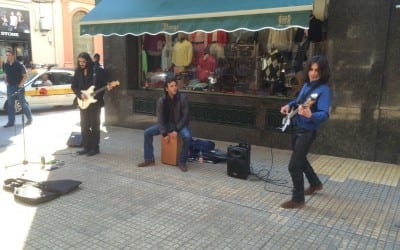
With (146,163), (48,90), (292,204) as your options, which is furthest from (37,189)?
(48,90)

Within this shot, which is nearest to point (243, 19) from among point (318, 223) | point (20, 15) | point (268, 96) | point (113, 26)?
point (268, 96)

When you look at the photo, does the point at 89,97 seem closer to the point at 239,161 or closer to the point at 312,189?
the point at 239,161

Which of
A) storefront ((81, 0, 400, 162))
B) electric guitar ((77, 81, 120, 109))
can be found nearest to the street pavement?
storefront ((81, 0, 400, 162))

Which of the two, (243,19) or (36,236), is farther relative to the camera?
(243,19)

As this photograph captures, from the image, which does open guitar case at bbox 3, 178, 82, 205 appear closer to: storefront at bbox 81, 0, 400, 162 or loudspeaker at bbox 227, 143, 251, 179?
loudspeaker at bbox 227, 143, 251, 179

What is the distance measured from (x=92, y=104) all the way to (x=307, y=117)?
13.7 ft

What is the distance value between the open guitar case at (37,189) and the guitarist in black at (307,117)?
2784mm

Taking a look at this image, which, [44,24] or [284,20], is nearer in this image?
[284,20]

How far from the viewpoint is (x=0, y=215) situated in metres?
4.49

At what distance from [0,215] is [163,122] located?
2675mm

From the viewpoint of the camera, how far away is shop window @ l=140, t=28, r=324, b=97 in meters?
7.72

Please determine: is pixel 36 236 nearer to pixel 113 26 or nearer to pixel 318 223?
pixel 318 223

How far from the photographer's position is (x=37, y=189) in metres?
5.08

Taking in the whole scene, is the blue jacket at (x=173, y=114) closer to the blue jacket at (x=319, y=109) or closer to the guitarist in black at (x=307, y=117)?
the guitarist in black at (x=307, y=117)
